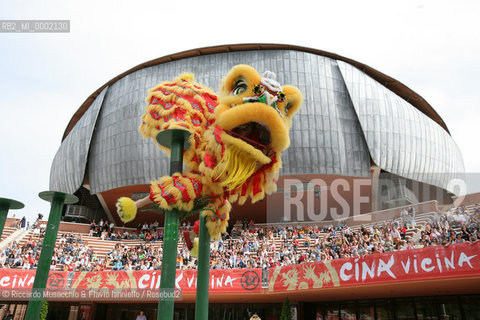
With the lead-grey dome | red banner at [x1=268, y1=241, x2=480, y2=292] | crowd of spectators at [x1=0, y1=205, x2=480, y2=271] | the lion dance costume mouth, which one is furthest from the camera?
the lead-grey dome

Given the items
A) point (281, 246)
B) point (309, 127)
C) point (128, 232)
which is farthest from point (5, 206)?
point (128, 232)

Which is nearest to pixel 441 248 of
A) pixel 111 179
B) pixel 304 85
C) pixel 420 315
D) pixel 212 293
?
pixel 420 315

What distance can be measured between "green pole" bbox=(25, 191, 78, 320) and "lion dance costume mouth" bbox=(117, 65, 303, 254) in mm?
1903

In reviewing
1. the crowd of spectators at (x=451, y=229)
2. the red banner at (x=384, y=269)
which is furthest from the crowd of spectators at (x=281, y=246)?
the red banner at (x=384, y=269)

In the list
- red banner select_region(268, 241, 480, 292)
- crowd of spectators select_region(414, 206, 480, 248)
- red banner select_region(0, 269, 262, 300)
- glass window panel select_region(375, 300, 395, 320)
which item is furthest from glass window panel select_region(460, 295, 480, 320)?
red banner select_region(0, 269, 262, 300)

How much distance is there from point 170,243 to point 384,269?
23.6ft

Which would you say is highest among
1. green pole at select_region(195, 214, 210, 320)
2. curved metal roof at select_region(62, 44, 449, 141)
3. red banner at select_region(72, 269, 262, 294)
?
curved metal roof at select_region(62, 44, 449, 141)

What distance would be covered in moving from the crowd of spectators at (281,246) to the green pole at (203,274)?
8287 millimetres

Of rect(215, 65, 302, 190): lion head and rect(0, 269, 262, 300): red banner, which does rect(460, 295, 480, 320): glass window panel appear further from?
rect(215, 65, 302, 190): lion head

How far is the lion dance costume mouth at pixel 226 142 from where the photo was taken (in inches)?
198

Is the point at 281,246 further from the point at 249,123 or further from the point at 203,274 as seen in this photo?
the point at 249,123

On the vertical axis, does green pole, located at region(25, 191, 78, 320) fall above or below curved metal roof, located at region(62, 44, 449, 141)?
below

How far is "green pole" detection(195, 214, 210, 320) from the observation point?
5.84m

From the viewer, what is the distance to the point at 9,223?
85.9 ft
